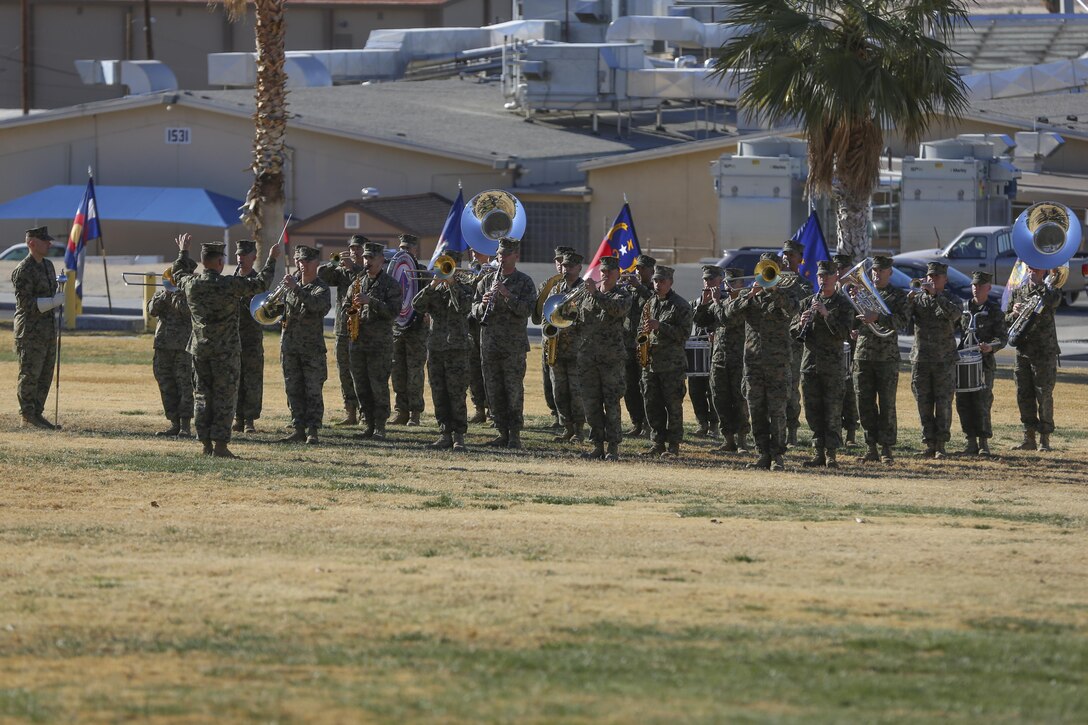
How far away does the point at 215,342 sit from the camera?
1435cm

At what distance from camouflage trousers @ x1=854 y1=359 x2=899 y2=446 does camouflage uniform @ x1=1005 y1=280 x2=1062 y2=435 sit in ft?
6.16

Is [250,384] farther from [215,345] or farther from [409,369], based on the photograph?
[215,345]

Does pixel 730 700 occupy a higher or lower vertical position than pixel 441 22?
lower

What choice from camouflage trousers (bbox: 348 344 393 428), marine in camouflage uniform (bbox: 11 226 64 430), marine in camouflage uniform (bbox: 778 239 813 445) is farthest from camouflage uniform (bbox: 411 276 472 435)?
marine in camouflage uniform (bbox: 11 226 64 430)

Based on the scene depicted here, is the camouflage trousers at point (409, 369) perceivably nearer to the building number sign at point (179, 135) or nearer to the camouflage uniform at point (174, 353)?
the camouflage uniform at point (174, 353)

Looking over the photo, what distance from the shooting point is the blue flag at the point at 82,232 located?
27094 mm

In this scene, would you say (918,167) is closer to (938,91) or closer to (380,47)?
(938,91)

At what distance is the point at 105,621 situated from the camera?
8508 mm

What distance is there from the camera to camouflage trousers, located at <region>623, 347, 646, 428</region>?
16.9 metres

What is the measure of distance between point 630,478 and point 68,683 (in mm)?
7464

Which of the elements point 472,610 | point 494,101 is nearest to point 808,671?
point 472,610

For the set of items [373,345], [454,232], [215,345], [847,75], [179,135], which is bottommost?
[373,345]

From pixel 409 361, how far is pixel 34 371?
361cm

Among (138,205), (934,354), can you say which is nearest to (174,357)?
(934,354)
